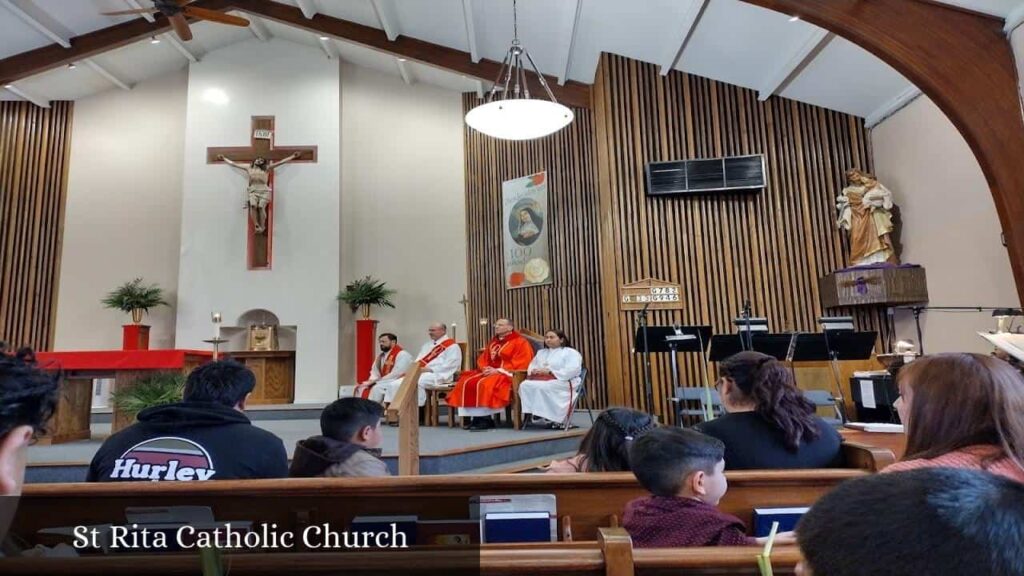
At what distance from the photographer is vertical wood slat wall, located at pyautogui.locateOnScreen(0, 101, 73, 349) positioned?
343 inches

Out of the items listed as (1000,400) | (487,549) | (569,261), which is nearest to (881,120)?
(569,261)

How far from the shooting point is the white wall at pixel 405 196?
29.7 ft

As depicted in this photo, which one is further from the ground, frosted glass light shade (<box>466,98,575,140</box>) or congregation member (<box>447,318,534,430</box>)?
frosted glass light shade (<box>466,98,575,140</box>)

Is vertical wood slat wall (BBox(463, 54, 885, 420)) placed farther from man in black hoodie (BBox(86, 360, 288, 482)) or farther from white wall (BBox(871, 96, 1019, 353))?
man in black hoodie (BBox(86, 360, 288, 482))

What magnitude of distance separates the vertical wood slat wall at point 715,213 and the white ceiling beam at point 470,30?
164 centimetres

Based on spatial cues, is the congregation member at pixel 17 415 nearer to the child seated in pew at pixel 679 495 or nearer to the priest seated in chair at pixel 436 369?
the child seated in pew at pixel 679 495

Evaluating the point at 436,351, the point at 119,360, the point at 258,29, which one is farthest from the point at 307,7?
the point at 119,360

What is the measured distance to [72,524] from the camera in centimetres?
150

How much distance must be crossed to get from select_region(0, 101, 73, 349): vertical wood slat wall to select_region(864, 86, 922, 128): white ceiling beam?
10776mm

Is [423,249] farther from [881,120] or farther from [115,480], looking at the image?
[115,480]

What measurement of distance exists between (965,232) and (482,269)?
5524 mm

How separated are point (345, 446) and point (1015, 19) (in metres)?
4.78

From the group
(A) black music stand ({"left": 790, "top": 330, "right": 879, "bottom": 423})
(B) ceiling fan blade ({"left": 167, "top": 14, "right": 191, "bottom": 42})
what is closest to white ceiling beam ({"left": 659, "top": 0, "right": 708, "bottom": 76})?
(A) black music stand ({"left": 790, "top": 330, "right": 879, "bottom": 423})

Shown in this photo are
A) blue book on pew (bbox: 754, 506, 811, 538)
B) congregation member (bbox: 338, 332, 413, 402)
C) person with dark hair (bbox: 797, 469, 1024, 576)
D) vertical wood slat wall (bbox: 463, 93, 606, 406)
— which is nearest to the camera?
person with dark hair (bbox: 797, 469, 1024, 576)
